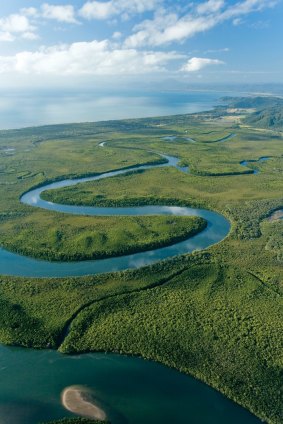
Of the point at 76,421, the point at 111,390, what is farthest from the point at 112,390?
the point at 76,421

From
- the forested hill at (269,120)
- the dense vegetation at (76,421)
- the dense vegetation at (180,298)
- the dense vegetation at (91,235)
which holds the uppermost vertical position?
the forested hill at (269,120)

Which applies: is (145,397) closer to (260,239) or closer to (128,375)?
(128,375)

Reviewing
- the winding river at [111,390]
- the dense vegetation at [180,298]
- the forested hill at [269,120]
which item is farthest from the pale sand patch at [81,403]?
the forested hill at [269,120]

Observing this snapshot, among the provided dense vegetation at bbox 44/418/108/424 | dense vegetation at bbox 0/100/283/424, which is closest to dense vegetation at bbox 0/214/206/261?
dense vegetation at bbox 0/100/283/424

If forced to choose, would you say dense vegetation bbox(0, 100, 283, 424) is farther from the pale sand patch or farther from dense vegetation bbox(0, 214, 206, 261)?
the pale sand patch

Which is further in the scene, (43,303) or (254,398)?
(43,303)

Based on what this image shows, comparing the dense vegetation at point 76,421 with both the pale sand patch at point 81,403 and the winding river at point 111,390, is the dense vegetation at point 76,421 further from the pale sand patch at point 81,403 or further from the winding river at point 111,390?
the winding river at point 111,390

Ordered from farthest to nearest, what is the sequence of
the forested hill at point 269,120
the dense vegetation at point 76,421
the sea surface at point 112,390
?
the forested hill at point 269,120 < the sea surface at point 112,390 < the dense vegetation at point 76,421

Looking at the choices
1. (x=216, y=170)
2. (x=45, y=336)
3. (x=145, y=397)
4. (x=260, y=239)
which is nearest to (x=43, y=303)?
(x=45, y=336)
